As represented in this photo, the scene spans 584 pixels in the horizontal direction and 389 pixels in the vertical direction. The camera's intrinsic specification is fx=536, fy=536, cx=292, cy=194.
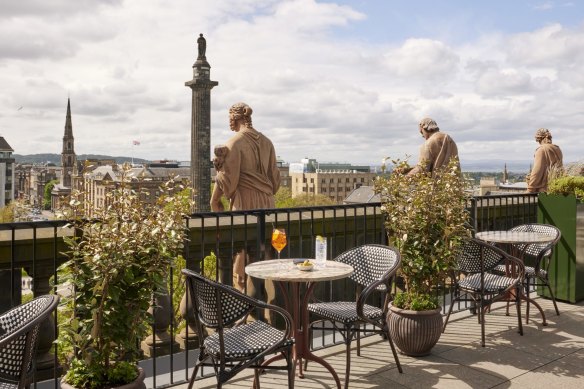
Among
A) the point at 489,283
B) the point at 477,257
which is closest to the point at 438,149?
the point at 477,257

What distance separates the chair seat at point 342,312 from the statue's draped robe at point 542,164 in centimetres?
774

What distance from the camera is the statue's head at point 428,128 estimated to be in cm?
926

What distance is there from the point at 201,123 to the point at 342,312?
43572mm

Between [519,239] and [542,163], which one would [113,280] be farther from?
[542,163]

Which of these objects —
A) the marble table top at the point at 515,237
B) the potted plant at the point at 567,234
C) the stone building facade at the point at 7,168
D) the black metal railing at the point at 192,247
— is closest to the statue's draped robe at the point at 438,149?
the black metal railing at the point at 192,247

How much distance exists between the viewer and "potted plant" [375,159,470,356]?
4.95m

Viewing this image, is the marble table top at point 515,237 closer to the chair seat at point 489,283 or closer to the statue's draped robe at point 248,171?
A: the chair seat at point 489,283

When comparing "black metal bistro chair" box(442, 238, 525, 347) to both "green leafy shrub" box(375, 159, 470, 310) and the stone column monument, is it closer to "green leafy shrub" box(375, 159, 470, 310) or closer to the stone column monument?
"green leafy shrub" box(375, 159, 470, 310)

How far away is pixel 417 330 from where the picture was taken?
4.90m

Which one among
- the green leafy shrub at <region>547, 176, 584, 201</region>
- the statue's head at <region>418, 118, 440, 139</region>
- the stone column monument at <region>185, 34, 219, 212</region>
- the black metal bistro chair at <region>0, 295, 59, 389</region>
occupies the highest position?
the stone column monument at <region>185, 34, 219, 212</region>

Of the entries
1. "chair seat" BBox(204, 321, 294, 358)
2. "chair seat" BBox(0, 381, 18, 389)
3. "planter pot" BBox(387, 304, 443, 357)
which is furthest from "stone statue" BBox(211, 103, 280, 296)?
"chair seat" BBox(0, 381, 18, 389)

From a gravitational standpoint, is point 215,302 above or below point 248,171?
below

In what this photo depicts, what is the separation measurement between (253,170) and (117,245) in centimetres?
453

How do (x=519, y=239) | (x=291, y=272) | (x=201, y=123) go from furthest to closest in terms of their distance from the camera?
1. (x=201, y=123)
2. (x=519, y=239)
3. (x=291, y=272)
